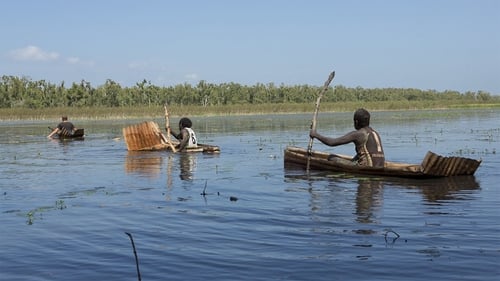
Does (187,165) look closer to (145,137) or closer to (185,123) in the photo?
(185,123)

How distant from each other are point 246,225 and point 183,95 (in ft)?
274

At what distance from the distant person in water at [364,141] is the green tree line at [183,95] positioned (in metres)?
70.3

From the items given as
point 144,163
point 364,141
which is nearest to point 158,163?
point 144,163

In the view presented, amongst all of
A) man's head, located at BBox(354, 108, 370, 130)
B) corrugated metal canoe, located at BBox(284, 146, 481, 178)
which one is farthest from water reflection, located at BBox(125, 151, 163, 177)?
man's head, located at BBox(354, 108, 370, 130)

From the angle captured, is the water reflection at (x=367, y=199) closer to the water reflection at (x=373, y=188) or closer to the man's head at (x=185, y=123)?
the water reflection at (x=373, y=188)

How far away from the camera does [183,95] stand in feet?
301

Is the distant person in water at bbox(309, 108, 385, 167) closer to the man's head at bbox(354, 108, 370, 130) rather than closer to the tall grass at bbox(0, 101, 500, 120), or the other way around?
the man's head at bbox(354, 108, 370, 130)

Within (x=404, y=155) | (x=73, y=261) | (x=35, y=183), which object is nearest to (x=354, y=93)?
(x=404, y=155)

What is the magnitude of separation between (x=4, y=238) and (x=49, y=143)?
71.0 feet

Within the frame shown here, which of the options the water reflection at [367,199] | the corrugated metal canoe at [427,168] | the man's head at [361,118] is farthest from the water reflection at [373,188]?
the man's head at [361,118]

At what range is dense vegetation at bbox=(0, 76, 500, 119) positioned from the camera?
73.0m

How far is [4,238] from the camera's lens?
27.7 feet

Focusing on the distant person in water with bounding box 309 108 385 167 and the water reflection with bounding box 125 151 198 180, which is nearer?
the distant person in water with bounding box 309 108 385 167

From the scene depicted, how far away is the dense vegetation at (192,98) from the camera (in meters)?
73.0
